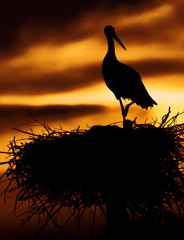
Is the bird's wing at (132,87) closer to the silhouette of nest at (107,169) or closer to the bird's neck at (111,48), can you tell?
the bird's neck at (111,48)

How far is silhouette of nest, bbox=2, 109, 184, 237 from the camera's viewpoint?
3441 millimetres

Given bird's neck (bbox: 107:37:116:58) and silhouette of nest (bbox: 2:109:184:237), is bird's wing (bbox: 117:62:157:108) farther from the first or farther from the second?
silhouette of nest (bbox: 2:109:184:237)

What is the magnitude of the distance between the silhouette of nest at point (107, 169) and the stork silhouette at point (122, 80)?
0.92 meters

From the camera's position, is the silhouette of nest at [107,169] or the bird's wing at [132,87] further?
the bird's wing at [132,87]

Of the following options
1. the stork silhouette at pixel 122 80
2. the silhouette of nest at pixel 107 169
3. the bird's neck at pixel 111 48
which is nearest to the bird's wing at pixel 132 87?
the stork silhouette at pixel 122 80

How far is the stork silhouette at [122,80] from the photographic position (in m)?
4.72

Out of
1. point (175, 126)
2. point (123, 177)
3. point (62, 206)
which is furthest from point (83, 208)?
point (175, 126)

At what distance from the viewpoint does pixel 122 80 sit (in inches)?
187

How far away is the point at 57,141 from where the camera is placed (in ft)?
11.9

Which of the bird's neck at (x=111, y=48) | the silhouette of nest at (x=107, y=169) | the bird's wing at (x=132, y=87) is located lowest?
the silhouette of nest at (x=107, y=169)

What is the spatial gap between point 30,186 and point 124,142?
2.95 feet

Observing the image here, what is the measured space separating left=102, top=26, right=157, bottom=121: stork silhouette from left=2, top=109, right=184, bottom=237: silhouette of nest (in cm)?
92

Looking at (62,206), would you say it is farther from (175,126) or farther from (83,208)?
(175,126)

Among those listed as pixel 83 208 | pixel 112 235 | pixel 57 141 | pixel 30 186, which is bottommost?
pixel 112 235
